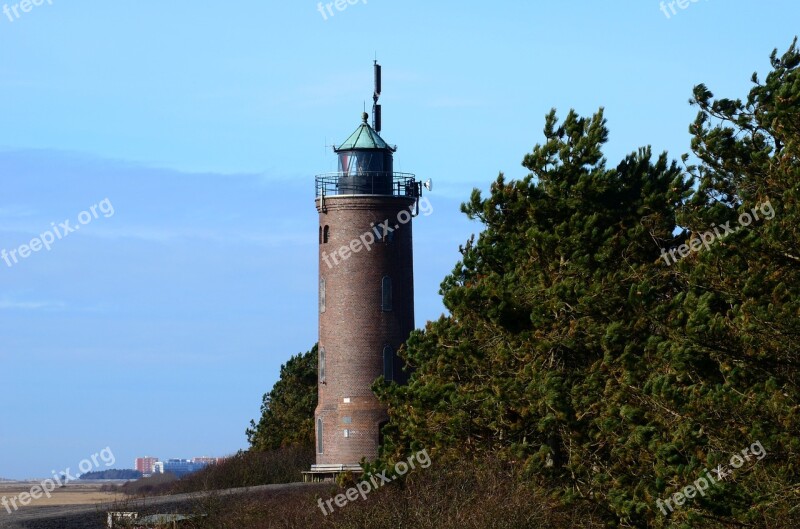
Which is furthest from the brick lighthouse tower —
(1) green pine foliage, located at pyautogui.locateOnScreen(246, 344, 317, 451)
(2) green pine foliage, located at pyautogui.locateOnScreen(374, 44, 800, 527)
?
(2) green pine foliage, located at pyautogui.locateOnScreen(374, 44, 800, 527)

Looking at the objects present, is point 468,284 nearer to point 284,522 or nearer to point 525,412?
point 525,412

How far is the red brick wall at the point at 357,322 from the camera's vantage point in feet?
176

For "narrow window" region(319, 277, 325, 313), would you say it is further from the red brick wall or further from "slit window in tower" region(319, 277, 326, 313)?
the red brick wall

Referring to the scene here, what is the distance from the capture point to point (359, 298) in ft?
176

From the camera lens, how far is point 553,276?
3114 cm

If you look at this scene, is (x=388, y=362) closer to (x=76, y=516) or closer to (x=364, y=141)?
(x=364, y=141)

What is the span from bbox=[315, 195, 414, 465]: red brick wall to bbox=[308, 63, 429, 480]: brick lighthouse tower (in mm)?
44

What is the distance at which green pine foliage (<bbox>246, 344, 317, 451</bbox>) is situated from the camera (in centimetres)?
6350

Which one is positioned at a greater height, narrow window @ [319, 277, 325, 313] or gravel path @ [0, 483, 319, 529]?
narrow window @ [319, 277, 325, 313]

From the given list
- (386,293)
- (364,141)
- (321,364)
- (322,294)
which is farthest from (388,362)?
(364,141)

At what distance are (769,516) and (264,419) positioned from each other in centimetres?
5228

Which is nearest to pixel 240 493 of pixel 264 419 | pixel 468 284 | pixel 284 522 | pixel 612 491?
pixel 468 284

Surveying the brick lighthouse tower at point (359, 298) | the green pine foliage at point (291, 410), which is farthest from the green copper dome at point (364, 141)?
the green pine foliage at point (291, 410)

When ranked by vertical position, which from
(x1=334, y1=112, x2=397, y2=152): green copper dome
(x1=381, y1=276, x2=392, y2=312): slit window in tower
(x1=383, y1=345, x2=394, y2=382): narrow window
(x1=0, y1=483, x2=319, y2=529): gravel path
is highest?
(x1=334, y1=112, x2=397, y2=152): green copper dome
